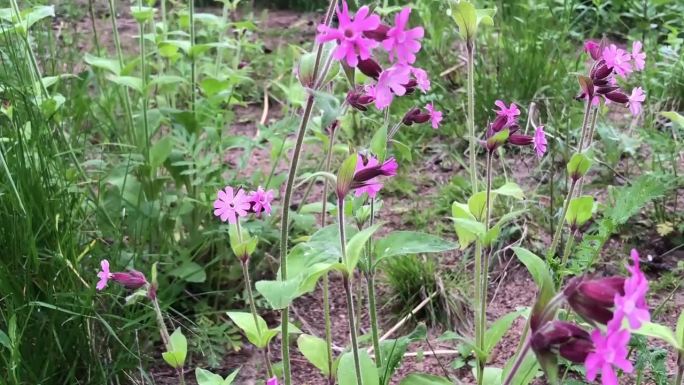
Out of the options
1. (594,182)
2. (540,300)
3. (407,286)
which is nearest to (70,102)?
(407,286)

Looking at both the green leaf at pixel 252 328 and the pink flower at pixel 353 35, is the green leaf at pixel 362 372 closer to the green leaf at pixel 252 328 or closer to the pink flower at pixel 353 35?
the green leaf at pixel 252 328

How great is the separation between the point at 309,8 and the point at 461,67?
145cm

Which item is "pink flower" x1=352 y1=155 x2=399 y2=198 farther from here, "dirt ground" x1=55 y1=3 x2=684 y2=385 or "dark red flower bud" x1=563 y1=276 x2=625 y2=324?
"dirt ground" x1=55 y1=3 x2=684 y2=385

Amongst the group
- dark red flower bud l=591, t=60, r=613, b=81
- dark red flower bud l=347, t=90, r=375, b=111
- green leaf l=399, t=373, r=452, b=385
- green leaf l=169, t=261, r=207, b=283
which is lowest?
green leaf l=169, t=261, r=207, b=283

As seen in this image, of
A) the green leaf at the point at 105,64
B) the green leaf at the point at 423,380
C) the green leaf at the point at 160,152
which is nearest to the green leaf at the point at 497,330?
the green leaf at the point at 423,380

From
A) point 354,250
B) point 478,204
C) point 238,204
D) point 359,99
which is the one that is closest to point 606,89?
point 478,204

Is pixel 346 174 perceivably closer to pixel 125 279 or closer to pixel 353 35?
pixel 353 35

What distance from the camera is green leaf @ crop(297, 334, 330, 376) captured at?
1316mm

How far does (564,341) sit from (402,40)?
1.24 ft

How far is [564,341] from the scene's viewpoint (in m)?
0.77

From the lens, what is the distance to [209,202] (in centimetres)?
181

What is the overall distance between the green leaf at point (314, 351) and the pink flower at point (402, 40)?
0.61 metres

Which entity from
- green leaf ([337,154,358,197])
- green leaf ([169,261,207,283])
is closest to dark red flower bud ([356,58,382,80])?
green leaf ([337,154,358,197])

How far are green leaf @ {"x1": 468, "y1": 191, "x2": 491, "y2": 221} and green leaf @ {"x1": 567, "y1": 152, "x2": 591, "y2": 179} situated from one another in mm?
148
